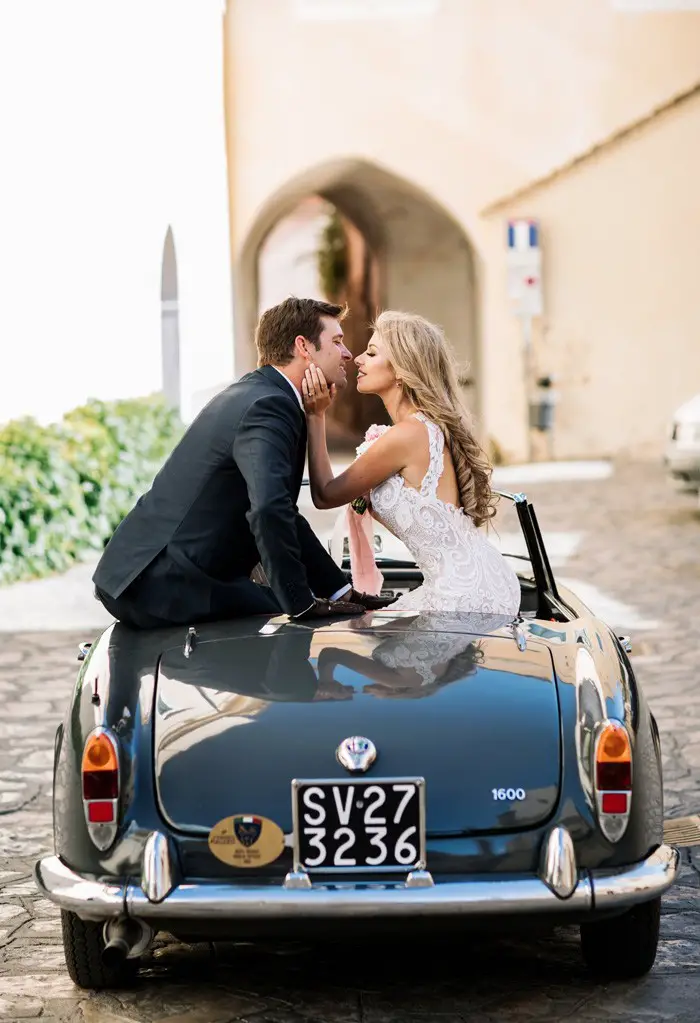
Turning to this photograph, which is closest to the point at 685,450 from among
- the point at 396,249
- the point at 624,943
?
the point at 624,943

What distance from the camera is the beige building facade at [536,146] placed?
22438 mm

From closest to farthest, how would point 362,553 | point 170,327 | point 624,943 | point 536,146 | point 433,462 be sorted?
1. point 624,943
2. point 433,462
3. point 362,553
4. point 170,327
5. point 536,146

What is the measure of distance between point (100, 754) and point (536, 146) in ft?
66.4

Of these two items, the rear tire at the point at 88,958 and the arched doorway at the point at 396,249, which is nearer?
the rear tire at the point at 88,958

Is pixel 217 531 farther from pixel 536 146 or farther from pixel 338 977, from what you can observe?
pixel 536 146

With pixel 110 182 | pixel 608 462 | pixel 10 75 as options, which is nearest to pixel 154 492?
pixel 10 75

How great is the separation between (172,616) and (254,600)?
9.7 inches

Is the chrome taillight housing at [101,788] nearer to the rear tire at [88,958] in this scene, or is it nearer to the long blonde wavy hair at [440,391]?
the rear tire at [88,958]

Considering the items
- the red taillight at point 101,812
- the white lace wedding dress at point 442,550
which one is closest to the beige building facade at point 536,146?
the white lace wedding dress at point 442,550

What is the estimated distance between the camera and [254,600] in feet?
14.6

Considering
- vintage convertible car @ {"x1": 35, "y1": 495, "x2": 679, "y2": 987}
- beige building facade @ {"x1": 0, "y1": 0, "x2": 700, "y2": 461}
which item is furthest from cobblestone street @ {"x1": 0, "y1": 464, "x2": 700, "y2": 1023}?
beige building facade @ {"x1": 0, "y1": 0, "x2": 700, "y2": 461}

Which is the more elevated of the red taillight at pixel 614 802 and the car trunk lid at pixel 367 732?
the car trunk lid at pixel 367 732

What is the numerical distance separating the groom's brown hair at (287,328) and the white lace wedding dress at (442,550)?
43 cm

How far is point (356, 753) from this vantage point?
359 cm
